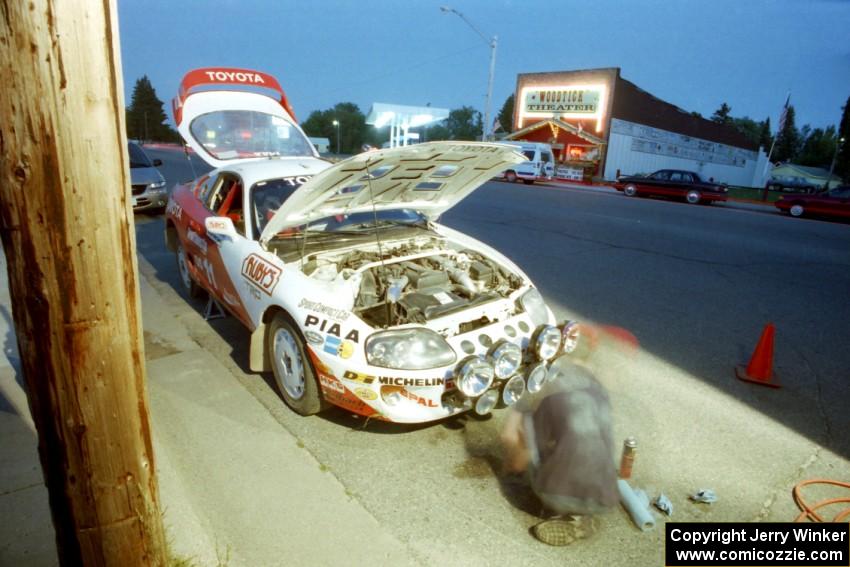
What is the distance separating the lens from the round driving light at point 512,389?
10.4 feet

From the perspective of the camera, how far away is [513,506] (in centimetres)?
281

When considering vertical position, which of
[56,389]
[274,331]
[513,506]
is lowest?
[513,506]

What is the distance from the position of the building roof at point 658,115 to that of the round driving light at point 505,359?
34.0 metres

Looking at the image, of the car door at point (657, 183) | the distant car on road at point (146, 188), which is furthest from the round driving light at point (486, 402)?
the car door at point (657, 183)

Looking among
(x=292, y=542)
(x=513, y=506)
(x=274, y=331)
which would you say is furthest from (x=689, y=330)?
(x=292, y=542)

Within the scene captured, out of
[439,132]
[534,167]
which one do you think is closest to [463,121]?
[439,132]

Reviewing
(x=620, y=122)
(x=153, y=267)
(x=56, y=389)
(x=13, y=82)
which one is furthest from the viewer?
(x=620, y=122)

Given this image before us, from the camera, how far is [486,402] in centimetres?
308

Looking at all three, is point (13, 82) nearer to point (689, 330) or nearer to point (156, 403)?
point (156, 403)

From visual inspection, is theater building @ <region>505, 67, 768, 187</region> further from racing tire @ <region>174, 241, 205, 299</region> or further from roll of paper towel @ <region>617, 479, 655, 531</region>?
roll of paper towel @ <region>617, 479, 655, 531</region>

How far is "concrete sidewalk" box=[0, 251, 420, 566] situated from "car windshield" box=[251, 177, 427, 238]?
1345 millimetres

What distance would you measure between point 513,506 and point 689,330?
3.69 meters

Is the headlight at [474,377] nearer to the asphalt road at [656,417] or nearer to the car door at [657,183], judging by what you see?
the asphalt road at [656,417]

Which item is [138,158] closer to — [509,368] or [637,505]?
[509,368]
